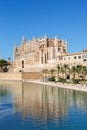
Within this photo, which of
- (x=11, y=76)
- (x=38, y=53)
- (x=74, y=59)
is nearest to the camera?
(x=74, y=59)

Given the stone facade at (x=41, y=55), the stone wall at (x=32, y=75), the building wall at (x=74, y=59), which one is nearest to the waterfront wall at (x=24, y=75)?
the stone wall at (x=32, y=75)

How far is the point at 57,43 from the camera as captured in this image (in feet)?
399

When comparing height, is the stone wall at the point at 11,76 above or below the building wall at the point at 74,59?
below

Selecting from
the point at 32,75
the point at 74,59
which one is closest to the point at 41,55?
the point at 32,75

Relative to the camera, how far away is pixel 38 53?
128 metres

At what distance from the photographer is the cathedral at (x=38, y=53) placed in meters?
115

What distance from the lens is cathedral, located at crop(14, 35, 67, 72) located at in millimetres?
114938

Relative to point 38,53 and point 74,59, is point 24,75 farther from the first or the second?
point 74,59

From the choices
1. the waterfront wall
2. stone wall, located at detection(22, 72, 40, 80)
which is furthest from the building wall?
the waterfront wall

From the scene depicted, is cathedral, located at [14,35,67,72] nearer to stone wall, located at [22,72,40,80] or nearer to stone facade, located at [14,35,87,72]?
stone facade, located at [14,35,87,72]

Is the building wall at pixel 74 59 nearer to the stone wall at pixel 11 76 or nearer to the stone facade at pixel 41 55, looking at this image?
the stone facade at pixel 41 55

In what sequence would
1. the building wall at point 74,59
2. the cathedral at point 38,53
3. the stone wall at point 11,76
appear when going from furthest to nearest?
the cathedral at point 38,53
the stone wall at point 11,76
the building wall at point 74,59

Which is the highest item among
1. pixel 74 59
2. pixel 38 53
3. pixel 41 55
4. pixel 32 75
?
Answer: pixel 38 53

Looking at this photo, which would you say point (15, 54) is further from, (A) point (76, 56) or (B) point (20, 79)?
(A) point (76, 56)
